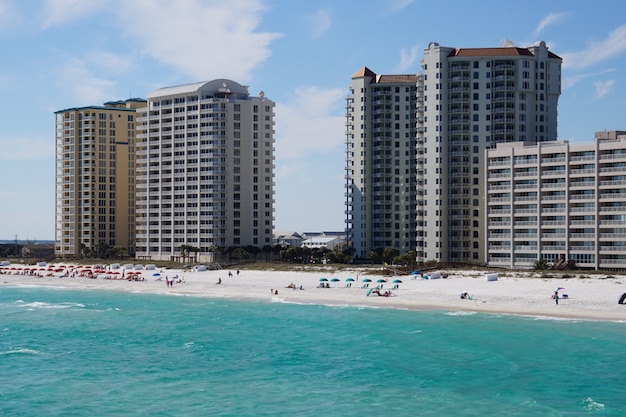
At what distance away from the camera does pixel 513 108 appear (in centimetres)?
15850

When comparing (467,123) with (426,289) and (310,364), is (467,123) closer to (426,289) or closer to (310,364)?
(426,289)

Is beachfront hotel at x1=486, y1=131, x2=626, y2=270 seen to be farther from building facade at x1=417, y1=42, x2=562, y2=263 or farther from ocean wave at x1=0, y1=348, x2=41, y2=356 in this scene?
ocean wave at x1=0, y1=348, x2=41, y2=356

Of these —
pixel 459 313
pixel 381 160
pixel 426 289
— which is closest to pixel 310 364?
pixel 459 313

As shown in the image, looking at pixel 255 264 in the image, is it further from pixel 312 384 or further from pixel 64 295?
pixel 312 384

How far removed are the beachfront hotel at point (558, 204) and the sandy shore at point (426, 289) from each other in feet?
38.1

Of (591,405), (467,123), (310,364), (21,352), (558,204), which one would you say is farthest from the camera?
(467,123)

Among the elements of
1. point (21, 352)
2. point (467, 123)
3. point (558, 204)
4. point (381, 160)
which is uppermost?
point (467, 123)

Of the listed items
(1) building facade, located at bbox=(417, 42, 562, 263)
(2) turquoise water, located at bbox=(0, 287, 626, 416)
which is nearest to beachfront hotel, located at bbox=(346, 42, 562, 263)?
(1) building facade, located at bbox=(417, 42, 562, 263)

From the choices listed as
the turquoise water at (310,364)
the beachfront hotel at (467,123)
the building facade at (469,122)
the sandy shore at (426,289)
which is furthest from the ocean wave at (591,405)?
the building facade at (469,122)

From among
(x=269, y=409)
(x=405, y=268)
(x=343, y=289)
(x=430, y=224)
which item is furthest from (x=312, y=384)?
(x=430, y=224)

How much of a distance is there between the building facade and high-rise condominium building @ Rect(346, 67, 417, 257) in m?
26.4

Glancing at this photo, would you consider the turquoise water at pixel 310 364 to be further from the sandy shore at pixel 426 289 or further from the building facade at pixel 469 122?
the building facade at pixel 469 122

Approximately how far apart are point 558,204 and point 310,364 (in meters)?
83.3

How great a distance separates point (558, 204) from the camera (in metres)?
138
